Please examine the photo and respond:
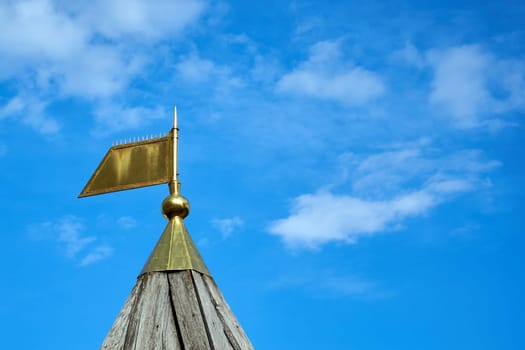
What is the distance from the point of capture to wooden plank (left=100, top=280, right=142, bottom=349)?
6387 millimetres

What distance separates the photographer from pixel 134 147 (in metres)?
8.01

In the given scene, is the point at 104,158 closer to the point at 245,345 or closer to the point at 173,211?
the point at 173,211

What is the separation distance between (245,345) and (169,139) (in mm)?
2515

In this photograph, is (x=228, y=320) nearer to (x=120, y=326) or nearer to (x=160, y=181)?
(x=120, y=326)

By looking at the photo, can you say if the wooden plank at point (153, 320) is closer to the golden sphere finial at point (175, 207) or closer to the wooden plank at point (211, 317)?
the wooden plank at point (211, 317)

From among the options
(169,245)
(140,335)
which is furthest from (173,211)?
(140,335)

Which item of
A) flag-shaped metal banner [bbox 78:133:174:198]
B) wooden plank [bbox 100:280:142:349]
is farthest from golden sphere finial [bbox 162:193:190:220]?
wooden plank [bbox 100:280:142:349]

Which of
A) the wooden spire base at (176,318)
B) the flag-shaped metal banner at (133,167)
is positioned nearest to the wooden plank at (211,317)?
the wooden spire base at (176,318)

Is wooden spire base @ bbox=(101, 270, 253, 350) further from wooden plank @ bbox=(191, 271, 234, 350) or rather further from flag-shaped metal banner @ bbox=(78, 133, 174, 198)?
flag-shaped metal banner @ bbox=(78, 133, 174, 198)

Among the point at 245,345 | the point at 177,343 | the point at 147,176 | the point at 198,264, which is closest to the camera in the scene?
the point at 177,343

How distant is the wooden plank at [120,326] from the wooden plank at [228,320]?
2.46 ft

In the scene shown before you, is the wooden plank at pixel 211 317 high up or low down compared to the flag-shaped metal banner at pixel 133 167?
Result: down

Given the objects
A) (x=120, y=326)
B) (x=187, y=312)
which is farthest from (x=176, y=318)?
(x=120, y=326)

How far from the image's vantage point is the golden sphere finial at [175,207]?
7.47 m
